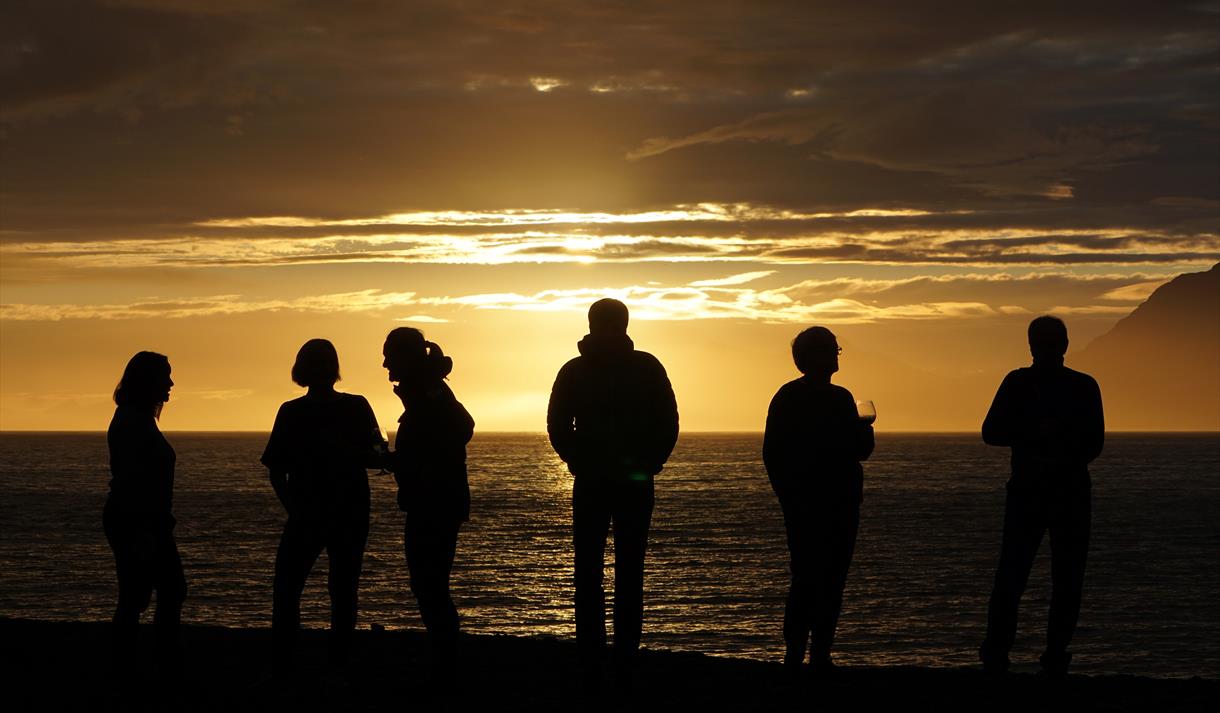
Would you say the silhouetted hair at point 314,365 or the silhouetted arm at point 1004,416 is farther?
the silhouetted arm at point 1004,416

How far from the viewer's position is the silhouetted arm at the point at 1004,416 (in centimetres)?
888

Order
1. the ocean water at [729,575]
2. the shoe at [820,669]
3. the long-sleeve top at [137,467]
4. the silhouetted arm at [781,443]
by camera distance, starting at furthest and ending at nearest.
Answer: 1. the ocean water at [729,575]
2. the shoe at [820,669]
3. the silhouetted arm at [781,443]
4. the long-sleeve top at [137,467]

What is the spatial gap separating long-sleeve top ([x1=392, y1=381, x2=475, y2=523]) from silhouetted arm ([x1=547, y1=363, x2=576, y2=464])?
1.85 feet

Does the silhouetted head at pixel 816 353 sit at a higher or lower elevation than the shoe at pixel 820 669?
higher

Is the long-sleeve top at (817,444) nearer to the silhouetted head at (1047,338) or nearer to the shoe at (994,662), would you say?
the silhouetted head at (1047,338)

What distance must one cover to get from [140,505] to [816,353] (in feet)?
15.2

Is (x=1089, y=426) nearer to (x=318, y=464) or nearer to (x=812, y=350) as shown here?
(x=812, y=350)

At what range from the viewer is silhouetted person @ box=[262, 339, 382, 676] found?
825cm

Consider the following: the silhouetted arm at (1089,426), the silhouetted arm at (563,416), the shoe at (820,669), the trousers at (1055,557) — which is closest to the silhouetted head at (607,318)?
the silhouetted arm at (563,416)

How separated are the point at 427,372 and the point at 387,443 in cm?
56

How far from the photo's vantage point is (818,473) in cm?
853

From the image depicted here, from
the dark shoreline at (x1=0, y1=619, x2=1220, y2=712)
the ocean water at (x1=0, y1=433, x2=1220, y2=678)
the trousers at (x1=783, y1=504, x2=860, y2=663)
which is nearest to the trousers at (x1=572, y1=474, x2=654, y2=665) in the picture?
the dark shoreline at (x1=0, y1=619, x2=1220, y2=712)

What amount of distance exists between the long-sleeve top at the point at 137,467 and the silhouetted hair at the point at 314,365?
0.98 m

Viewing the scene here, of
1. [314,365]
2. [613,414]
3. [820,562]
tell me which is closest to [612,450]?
[613,414]
